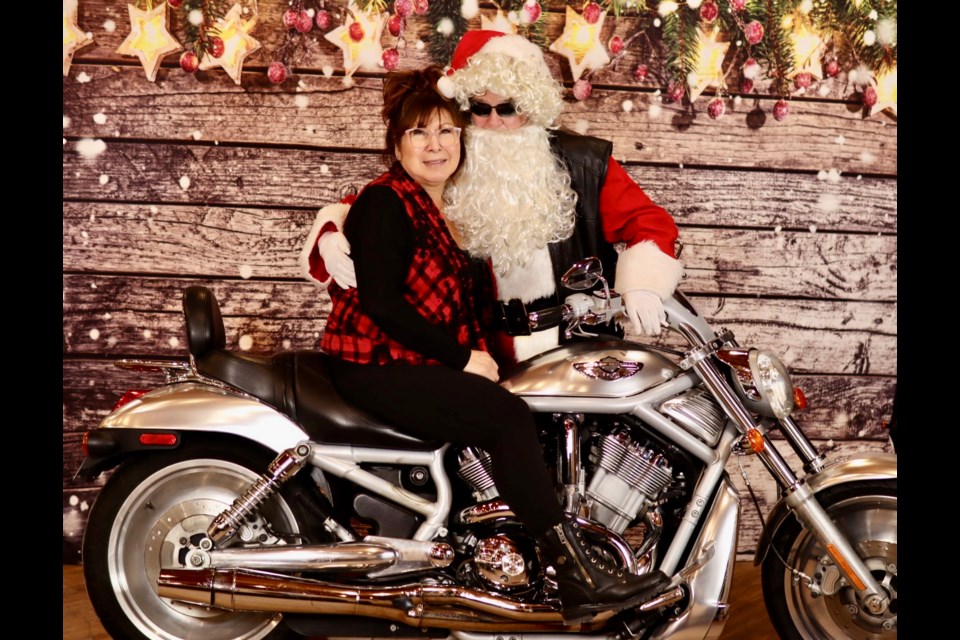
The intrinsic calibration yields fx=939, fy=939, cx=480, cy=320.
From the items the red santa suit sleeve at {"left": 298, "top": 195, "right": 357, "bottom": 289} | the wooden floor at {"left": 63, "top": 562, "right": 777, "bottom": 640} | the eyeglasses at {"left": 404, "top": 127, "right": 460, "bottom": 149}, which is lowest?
the wooden floor at {"left": 63, "top": 562, "right": 777, "bottom": 640}

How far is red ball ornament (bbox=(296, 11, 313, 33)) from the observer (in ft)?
10.7

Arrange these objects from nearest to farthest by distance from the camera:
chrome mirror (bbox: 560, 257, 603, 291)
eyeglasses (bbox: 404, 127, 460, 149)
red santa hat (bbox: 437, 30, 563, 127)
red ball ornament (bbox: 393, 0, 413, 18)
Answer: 1. chrome mirror (bbox: 560, 257, 603, 291)
2. eyeglasses (bbox: 404, 127, 460, 149)
3. red santa hat (bbox: 437, 30, 563, 127)
4. red ball ornament (bbox: 393, 0, 413, 18)

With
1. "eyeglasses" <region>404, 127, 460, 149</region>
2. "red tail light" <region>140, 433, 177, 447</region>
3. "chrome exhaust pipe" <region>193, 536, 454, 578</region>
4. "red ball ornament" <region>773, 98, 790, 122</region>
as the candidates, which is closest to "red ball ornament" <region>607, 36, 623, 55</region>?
"red ball ornament" <region>773, 98, 790, 122</region>

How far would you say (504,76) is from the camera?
2.67m

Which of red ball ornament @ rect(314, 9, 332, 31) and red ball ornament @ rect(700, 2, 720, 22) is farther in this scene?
red ball ornament @ rect(700, 2, 720, 22)

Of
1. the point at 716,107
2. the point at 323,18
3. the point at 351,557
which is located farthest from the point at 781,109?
the point at 351,557

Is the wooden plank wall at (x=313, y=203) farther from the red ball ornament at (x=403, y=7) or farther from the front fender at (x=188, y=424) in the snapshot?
the front fender at (x=188, y=424)

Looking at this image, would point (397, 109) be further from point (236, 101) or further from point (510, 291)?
point (236, 101)

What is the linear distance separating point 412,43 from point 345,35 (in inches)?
9.3

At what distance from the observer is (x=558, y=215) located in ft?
9.02

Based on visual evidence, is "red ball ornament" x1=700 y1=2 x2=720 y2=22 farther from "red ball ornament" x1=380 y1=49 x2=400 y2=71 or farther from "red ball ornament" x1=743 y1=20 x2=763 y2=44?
"red ball ornament" x1=380 y1=49 x2=400 y2=71

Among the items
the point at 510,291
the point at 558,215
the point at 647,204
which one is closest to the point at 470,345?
the point at 510,291

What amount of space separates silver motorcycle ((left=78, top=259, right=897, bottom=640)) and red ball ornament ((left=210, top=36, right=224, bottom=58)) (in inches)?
45.9

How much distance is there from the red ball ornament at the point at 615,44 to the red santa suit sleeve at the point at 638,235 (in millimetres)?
732
